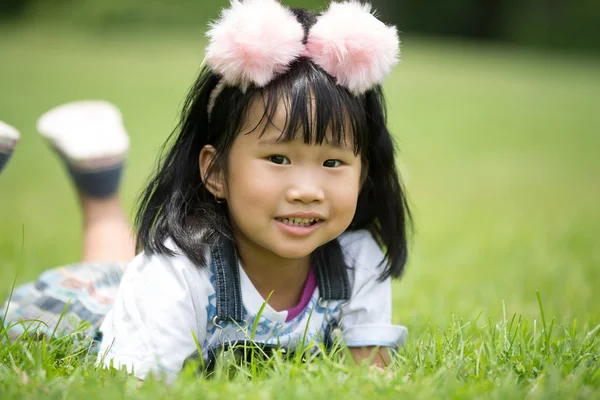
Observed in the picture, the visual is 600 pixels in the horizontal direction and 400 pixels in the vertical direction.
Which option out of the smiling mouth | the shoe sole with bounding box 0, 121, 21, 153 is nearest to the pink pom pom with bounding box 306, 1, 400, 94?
the smiling mouth

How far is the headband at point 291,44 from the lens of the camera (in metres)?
1.81

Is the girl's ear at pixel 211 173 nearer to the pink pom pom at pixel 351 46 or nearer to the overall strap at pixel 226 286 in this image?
the overall strap at pixel 226 286

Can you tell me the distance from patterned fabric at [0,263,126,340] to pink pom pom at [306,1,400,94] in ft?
3.42

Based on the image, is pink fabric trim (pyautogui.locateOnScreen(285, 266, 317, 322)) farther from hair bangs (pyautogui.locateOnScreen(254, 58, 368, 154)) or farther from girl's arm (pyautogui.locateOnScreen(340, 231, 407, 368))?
hair bangs (pyautogui.locateOnScreen(254, 58, 368, 154))

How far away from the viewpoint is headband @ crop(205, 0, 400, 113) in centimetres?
181

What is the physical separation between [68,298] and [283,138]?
1.07 meters

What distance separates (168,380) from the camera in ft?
5.76

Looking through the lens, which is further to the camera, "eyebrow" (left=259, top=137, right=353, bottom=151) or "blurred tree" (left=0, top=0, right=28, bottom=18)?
"blurred tree" (left=0, top=0, right=28, bottom=18)

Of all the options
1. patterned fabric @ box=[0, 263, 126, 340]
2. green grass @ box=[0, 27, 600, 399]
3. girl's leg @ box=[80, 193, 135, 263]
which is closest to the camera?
green grass @ box=[0, 27, 600, 399]

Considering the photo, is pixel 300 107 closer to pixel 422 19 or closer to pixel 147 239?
pixel 147 239

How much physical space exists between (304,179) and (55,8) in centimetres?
2346

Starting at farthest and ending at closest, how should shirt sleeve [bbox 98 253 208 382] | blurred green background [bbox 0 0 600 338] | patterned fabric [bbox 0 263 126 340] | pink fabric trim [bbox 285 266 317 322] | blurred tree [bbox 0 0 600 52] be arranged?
blurred tree [bbox 0 0 600 52]
blurred green background [bbox 0 0 600 338]
patterned fabric [bbox 0 263 126 340]
pink fabric trim [bbox 285 266 317 322]
shirt sleeve [bbox 98 253 208 382]

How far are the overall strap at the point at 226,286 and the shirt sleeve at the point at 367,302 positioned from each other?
0.37 metres

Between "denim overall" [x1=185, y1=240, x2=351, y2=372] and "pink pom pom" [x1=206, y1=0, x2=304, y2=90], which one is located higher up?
"pink pom pom" [x1=206, y1=0, x2=304, y2=90]
